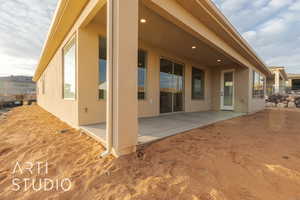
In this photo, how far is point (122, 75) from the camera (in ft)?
6.58

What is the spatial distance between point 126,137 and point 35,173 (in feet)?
4.04

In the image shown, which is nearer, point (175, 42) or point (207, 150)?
point (207, 150)

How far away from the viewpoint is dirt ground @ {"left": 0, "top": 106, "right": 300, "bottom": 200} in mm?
1302

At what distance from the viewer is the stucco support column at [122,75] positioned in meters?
1.98

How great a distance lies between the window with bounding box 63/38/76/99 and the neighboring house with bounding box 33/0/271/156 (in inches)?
1.2

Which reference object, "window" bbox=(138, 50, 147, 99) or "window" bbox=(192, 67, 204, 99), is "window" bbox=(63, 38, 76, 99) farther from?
"window" bbox=(192, 67, 204, 99)

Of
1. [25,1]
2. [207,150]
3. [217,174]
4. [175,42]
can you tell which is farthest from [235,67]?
[25,1]

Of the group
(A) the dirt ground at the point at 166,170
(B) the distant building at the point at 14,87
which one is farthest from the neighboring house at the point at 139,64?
(B) the distant building at the point at 14,87

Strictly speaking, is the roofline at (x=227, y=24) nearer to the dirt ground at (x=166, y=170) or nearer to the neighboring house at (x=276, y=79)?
the dirt ground at (x=166, y=170)

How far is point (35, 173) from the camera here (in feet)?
5.50

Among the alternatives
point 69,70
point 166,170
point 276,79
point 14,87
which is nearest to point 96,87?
point 69,70

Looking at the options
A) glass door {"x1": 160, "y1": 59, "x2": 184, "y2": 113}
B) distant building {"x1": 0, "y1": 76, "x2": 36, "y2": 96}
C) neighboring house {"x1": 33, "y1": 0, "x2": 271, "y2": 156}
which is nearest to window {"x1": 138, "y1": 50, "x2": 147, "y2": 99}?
neighboring house {"x1": 33, "y1": 0, "x2": 271, "y2": 156}

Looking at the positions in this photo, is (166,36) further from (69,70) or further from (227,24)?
(69,70)

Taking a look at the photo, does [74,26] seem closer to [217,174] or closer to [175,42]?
[175,42]
